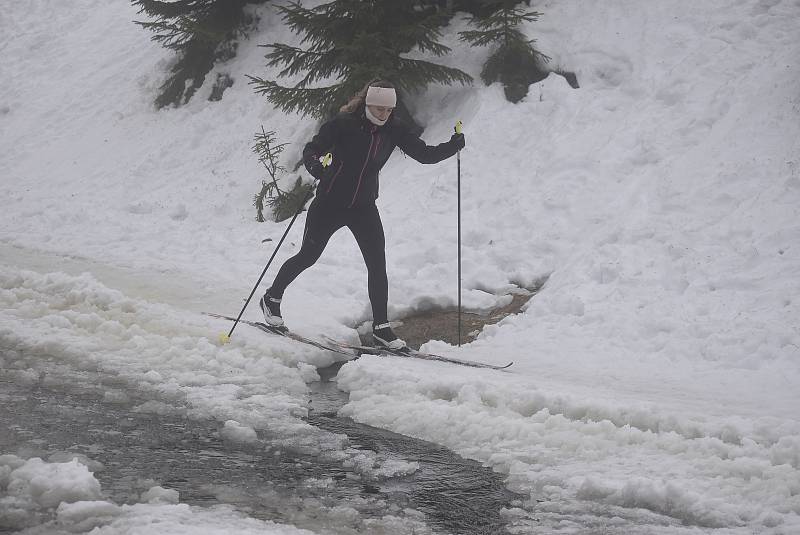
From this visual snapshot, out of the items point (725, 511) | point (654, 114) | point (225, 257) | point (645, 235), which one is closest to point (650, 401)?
point (725, 511)

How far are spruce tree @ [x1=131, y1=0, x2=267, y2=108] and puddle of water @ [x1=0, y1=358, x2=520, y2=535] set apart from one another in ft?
46.0

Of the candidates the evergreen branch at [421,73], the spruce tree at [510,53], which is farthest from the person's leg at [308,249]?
the spruce tree at [510,53]

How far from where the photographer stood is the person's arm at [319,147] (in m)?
7.18

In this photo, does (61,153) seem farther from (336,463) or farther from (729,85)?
(336,463)

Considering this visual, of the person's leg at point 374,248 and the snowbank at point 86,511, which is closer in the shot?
the snowbank at point 86,511

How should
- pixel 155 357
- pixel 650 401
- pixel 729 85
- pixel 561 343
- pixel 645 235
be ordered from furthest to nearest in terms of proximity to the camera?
pixel 729 85
pixel 645 235
pixel 561 343
pixel 155 357
pixel 650 401

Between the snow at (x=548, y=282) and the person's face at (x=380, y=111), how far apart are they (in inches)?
90.2

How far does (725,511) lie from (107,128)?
1956 centimetres

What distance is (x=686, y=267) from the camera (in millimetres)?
8422

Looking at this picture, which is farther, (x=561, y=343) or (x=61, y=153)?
(x=61, y=153)

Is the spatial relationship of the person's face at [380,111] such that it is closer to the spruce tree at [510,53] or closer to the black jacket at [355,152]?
the black jacket at [355,152]

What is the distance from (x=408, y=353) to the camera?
294 inches

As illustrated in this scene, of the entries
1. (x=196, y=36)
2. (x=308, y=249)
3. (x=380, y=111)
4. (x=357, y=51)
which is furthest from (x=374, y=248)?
(x=196, y=36)

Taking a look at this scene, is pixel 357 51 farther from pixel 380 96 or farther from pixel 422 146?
pixel 380 96
